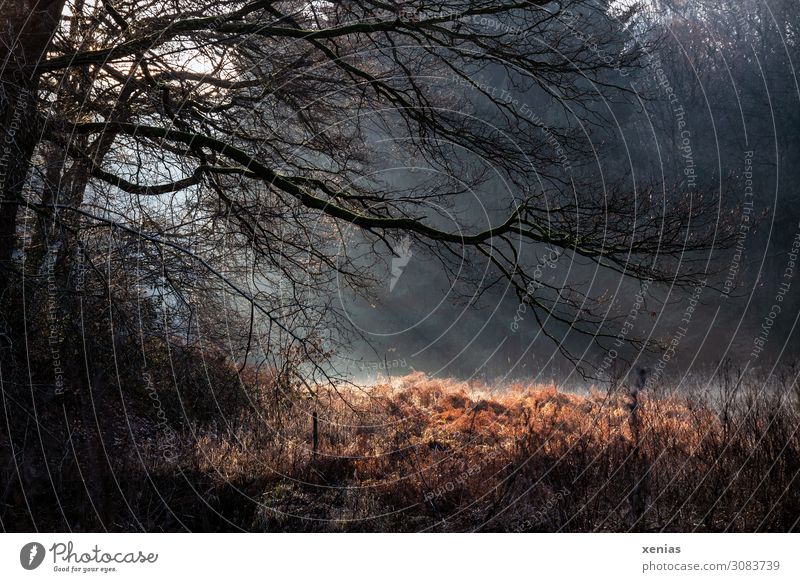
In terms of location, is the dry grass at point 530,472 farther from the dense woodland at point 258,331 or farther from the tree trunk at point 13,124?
the tree trunk at point 13,124

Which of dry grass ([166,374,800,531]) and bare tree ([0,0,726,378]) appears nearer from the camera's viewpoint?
dry grass ([166,374,800,531])

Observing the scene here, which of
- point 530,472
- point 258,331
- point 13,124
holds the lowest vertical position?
point 530,472

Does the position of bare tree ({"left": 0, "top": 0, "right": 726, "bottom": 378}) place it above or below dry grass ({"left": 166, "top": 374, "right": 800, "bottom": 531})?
above

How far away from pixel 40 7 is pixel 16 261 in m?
3.33

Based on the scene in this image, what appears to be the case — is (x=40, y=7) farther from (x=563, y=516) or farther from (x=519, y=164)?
(x=563, y=516)

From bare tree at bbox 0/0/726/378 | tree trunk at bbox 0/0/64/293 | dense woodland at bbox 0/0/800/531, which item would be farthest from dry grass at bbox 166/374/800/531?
tree trunk at bbox 0/0/64/293

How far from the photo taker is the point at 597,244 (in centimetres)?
743

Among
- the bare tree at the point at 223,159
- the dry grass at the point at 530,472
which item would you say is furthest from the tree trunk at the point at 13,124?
the dry grass at the point at 530,472

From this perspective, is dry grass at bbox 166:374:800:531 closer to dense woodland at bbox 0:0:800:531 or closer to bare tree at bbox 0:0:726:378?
dense woodland at bbox 0:0:800:531

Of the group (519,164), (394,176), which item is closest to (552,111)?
(394,176)

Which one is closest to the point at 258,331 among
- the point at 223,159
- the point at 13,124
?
the point at 223,159

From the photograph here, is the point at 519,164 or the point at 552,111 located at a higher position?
the point at 552,111

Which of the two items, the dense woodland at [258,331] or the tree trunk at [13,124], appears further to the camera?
the dense woodland at [258,331]

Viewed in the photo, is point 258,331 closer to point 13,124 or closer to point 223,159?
point 223,159
